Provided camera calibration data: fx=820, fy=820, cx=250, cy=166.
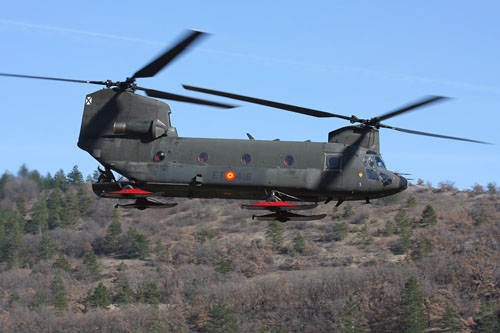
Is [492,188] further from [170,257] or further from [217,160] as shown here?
[217,160]

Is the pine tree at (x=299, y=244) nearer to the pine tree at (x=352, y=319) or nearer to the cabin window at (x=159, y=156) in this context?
the pine tree at (x=352, y=319)

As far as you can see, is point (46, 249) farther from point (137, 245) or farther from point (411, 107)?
point (411, 107)

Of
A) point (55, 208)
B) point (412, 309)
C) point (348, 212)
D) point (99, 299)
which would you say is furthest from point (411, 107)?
point (55, 208)

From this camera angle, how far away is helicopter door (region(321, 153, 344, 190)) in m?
30.0

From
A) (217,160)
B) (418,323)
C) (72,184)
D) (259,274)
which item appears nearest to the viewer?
(217,160)

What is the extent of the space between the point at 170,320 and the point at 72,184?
2826 inches

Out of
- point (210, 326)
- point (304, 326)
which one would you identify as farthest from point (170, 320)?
point (304, 326)

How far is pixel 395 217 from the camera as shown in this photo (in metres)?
155

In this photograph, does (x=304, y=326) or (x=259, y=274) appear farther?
(x=259, y=274)

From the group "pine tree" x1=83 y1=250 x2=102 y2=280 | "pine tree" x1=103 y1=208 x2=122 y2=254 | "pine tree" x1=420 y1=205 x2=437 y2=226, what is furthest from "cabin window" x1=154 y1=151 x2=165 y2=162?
"pine tree" x1=103 y1=208 x2=122 y2=254

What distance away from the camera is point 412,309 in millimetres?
111812

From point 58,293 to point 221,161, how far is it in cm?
11356

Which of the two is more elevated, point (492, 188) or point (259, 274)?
point (492, 188)

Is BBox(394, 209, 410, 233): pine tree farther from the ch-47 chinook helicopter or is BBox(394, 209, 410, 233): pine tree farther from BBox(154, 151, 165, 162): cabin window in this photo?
BBox(154, 151, 165, 162): cabin window
